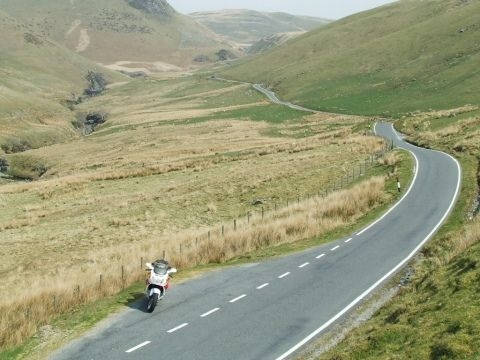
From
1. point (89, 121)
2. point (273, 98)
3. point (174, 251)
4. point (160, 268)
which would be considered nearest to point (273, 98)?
point (273, 98)

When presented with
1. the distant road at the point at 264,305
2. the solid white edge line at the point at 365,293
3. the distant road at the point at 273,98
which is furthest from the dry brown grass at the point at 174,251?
the distant road at the point at 273,98

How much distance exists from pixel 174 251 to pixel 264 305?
28.0 ft

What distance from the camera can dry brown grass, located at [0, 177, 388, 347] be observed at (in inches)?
765

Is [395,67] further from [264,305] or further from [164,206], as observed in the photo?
[264,305]

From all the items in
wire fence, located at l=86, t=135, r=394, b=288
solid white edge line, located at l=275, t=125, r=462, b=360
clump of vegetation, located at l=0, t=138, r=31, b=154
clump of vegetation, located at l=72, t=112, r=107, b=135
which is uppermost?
clump of vegetation, located at l=72, t=112, r=107, b=135

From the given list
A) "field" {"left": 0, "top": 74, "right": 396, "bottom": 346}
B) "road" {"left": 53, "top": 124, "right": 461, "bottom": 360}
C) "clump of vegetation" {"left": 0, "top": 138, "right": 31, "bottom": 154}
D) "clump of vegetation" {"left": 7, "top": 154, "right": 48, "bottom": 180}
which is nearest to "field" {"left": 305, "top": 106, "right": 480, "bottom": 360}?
"road" {"left": 53, "top": 124, "right": 461, "bottom": 360}

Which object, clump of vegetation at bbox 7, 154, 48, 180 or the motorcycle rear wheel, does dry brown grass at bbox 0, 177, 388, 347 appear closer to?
the motorcycle rear wheel

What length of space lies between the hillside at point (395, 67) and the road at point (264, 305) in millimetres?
72445

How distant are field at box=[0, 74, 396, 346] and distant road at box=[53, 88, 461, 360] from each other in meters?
2.77

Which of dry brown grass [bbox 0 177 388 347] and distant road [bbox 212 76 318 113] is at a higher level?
distant road [bbox 212 76 318 113]

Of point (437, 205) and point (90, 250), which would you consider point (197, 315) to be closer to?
point (90, 250)

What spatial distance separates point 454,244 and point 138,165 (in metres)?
52.5

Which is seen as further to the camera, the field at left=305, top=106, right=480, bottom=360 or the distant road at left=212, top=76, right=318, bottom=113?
the distant road at left=212, top=76, right=318, bottom=113

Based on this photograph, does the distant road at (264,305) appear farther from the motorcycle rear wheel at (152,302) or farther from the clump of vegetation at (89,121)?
the clump of vegetation at (89,121)
